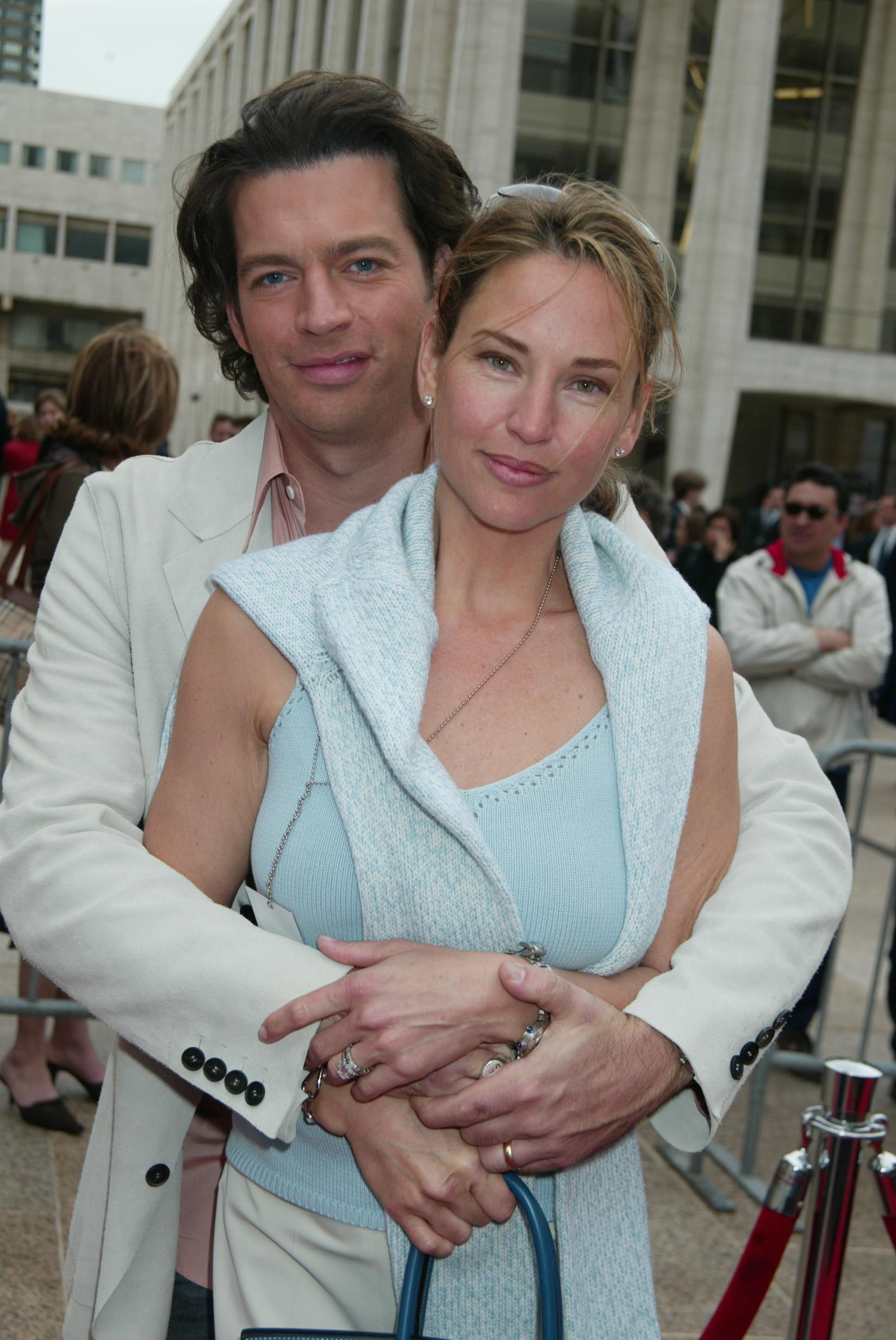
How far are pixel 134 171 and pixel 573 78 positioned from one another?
5388 centimetres

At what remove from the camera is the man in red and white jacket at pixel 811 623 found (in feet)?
21.8

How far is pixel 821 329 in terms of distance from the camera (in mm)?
31562

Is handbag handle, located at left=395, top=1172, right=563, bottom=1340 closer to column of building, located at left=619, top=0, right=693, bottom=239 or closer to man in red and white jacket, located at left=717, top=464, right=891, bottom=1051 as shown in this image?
man in red and white jacket, located at left=717, top=464, right=891, bottom=1051

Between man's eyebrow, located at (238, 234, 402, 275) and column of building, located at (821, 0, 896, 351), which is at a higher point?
column of building, located at (821, 0, 896, 351)

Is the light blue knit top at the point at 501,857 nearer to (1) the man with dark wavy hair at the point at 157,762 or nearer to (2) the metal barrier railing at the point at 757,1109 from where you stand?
(1) the man with dark wavy hair at the point at 157,762

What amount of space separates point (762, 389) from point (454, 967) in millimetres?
30371

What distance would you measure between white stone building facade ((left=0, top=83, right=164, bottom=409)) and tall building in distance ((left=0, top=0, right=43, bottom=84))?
1133 millimetres

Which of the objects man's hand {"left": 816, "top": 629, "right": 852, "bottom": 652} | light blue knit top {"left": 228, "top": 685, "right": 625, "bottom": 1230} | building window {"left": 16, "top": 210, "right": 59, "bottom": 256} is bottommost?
man's hand {"left": 816, "top": 629, "right": 852, "bottom": 652}

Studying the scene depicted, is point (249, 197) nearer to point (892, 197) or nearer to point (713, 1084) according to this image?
point (713, 1084)

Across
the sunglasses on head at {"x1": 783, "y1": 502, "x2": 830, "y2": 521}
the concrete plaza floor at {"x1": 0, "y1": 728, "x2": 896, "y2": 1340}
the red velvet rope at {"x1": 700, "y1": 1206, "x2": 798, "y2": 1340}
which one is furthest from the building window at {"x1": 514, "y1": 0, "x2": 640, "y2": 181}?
the red velvet rope at {"x1": 700, "y1": 1206, "x2": 798, "y2": 1340}

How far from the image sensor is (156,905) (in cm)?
180

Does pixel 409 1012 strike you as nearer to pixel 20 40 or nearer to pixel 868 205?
pixel 868 205

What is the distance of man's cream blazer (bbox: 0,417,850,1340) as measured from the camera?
180cm

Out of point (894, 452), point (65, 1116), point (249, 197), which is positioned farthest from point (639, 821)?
point (894, 452)
